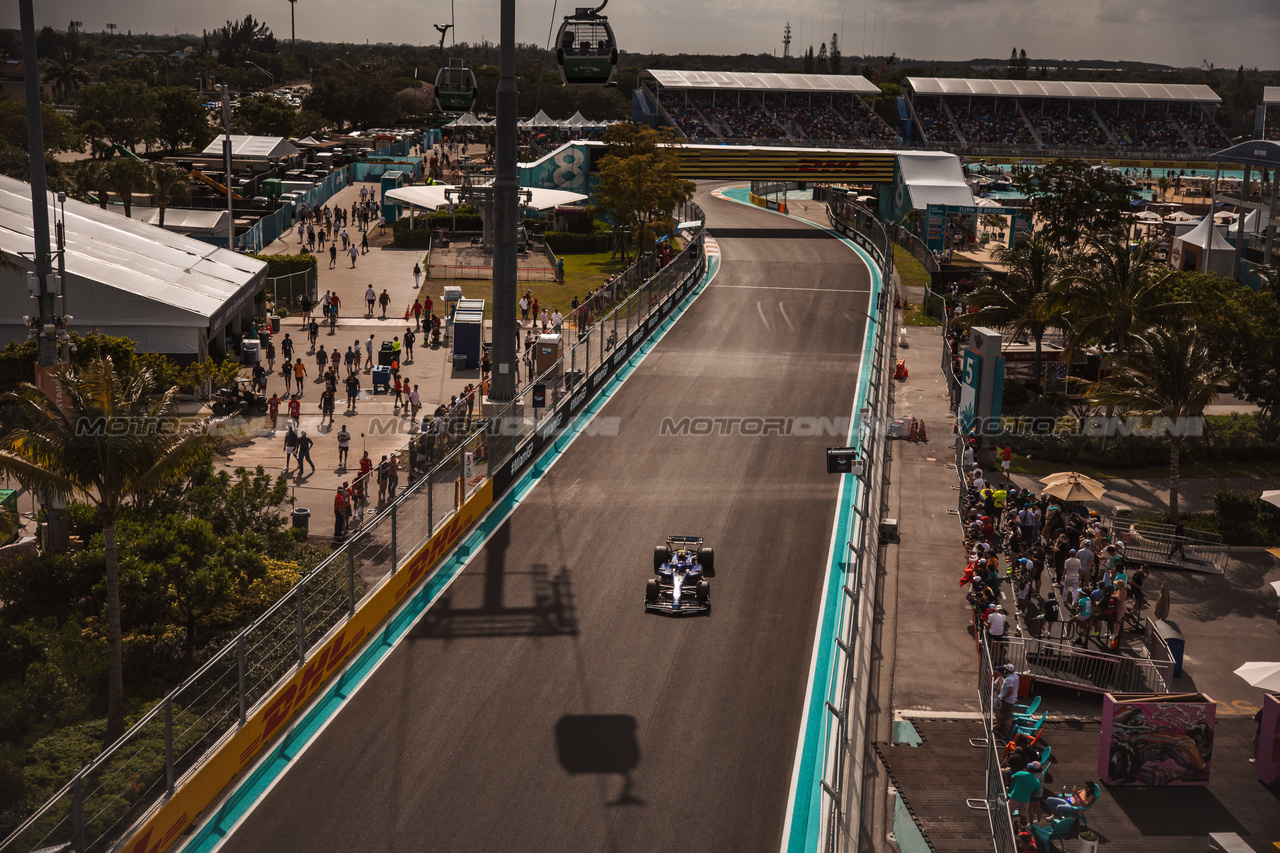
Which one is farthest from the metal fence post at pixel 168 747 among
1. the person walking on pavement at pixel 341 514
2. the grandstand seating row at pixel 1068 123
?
the grandstand seating row at pixel 1068 123

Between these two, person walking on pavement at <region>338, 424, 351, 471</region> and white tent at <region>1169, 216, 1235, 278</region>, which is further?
white tent at <region>1169, 216, 1235, 278</region>

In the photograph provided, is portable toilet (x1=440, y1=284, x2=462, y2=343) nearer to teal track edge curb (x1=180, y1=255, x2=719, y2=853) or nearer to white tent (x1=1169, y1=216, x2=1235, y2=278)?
teal track edge curb (x1=180, y1=255, x2=719, y2=853)

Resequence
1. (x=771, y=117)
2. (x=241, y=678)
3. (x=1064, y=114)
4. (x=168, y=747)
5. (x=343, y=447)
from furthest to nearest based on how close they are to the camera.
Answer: (x=1064, y=114)
(x=771, y=117)
(x=343, y=447)
(x=241, y=678)
(x=168, y=747)

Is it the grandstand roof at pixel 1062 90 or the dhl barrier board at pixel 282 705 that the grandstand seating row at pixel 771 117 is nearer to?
the grandstand roof at pixel 1062 90

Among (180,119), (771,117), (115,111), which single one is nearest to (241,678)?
(771,117)

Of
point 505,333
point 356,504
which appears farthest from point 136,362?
point 505,333

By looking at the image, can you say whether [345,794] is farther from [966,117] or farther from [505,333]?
[966,117]

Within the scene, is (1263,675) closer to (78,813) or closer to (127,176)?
(78,813)

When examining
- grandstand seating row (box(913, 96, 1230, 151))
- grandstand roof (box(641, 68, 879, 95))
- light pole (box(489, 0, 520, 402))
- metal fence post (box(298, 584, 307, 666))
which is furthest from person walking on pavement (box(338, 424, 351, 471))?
grandstand seating row (box(913, 96, 1230, 151))
